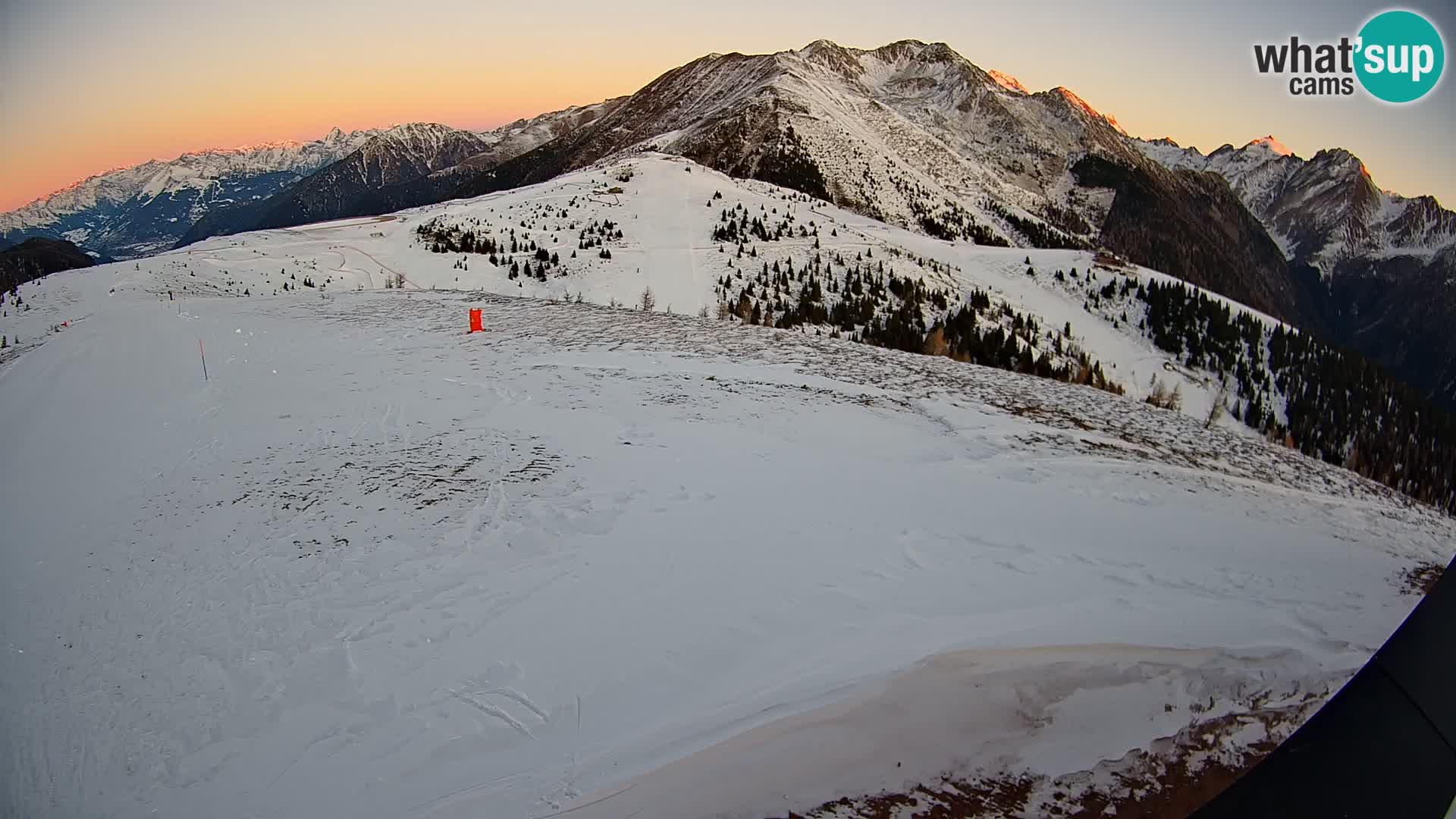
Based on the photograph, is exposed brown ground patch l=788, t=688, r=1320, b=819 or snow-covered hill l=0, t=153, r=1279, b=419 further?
snow-covered hill l=0, t=153, r=1279, b=419

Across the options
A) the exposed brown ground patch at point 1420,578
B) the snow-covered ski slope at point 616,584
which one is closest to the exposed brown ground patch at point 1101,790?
the snow-covered ski slope at point 616,584

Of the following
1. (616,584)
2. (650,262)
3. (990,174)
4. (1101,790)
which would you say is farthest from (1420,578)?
(990,174)

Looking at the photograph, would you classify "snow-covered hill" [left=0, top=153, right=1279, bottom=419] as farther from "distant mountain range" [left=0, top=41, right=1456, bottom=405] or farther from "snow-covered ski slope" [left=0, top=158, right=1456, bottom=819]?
"distant mountain range" [left=0, top=41, right=1456, bottom=405]

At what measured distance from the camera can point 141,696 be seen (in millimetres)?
3336

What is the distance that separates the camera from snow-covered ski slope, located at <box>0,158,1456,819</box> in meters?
2.90

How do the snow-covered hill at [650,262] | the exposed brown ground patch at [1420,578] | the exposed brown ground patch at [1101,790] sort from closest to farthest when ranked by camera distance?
the exposed brown ground patch at [1101,790] < the exposed brown ground patch at [1420,578] < the snow-covered hill at [650,262]

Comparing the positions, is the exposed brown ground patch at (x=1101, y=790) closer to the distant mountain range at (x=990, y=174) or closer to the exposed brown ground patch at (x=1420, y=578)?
the exposed brown ground patch at (x=1420, y=578)

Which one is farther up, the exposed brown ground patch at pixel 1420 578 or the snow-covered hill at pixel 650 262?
the snow-covered hill at pixel 650 262

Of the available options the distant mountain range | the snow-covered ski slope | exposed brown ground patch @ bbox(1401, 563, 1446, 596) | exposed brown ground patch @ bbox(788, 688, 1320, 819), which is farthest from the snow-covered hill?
the distant mountain range

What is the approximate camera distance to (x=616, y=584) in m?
4.18

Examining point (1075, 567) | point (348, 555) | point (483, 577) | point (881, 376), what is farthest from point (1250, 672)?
point (881, 376)

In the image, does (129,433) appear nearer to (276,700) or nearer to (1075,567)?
(276,700)

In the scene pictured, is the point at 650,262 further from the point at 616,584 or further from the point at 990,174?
the point at 990,174

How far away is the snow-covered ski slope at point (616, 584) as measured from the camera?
2.90 m
